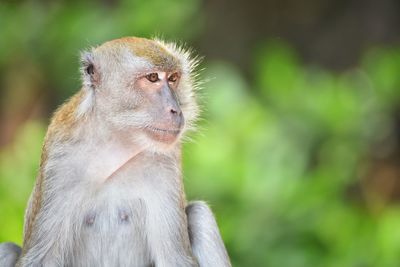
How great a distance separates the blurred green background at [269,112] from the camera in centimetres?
1218

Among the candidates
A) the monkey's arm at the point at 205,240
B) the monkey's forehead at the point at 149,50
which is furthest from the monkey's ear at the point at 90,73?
the monkey's arm at the point at 205,240

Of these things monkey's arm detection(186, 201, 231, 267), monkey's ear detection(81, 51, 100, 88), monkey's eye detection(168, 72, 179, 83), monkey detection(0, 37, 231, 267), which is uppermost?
monkey's ear detection(81, 51, 100, 88)

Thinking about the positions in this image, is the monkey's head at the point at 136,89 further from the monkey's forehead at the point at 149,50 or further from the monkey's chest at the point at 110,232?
the monkey's chest at the point at 110,232

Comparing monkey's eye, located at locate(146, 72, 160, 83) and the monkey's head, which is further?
monkey's eye, located at locate(146, 72, 160, 83)

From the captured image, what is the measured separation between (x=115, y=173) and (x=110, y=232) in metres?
0.45

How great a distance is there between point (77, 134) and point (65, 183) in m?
0.37

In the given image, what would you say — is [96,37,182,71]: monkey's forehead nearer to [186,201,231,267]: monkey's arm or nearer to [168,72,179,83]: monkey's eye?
[168,72,179,83]: monkey's eye

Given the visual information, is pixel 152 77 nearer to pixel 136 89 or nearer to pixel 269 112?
pixel 136 89

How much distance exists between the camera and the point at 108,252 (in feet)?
25.0

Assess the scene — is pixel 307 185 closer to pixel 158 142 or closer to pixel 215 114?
pixel 215 114

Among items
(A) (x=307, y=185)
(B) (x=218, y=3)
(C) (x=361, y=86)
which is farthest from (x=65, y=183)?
(B) (x=218, y=3)

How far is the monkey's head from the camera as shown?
24.7 feet

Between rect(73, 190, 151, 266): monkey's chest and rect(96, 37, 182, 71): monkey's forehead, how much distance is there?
1.02m

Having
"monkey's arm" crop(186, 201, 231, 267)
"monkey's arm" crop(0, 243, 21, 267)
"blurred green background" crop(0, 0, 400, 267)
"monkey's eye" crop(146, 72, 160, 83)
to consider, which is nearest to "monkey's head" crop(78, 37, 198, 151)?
"monkey's eye" crop(146, 72, 160, 83)
